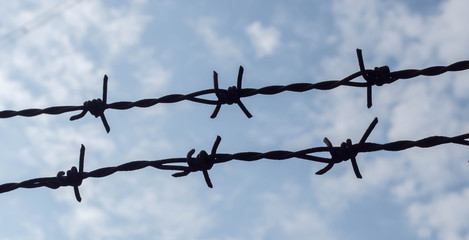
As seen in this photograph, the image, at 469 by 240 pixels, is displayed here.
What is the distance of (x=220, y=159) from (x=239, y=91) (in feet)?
1.33

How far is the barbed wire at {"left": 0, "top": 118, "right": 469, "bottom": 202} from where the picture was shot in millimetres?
4320

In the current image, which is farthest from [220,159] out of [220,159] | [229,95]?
[229,95]

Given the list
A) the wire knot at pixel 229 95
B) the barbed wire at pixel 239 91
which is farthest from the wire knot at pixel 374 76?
the wire knot at pixel 229 95

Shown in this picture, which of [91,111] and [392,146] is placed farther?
[91,111]

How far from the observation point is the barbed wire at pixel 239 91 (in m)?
4.43

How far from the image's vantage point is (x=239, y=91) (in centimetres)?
459

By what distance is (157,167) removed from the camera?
4480 millimetres

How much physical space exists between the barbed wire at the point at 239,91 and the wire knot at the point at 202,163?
21 cm

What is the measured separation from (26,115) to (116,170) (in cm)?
69

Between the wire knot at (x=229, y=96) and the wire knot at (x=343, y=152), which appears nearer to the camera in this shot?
the wire knot at (x=343, y=152)

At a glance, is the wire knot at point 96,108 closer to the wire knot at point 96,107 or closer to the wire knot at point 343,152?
the wire knot at point 96,107

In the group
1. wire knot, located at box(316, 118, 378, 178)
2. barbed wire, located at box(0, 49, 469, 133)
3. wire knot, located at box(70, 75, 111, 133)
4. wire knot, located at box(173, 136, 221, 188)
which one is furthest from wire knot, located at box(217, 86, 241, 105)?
wire knot, located at box(70, 75, 111, 133)

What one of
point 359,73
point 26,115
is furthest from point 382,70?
point 26,115

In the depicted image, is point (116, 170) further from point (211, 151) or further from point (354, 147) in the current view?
point (354, 147)
